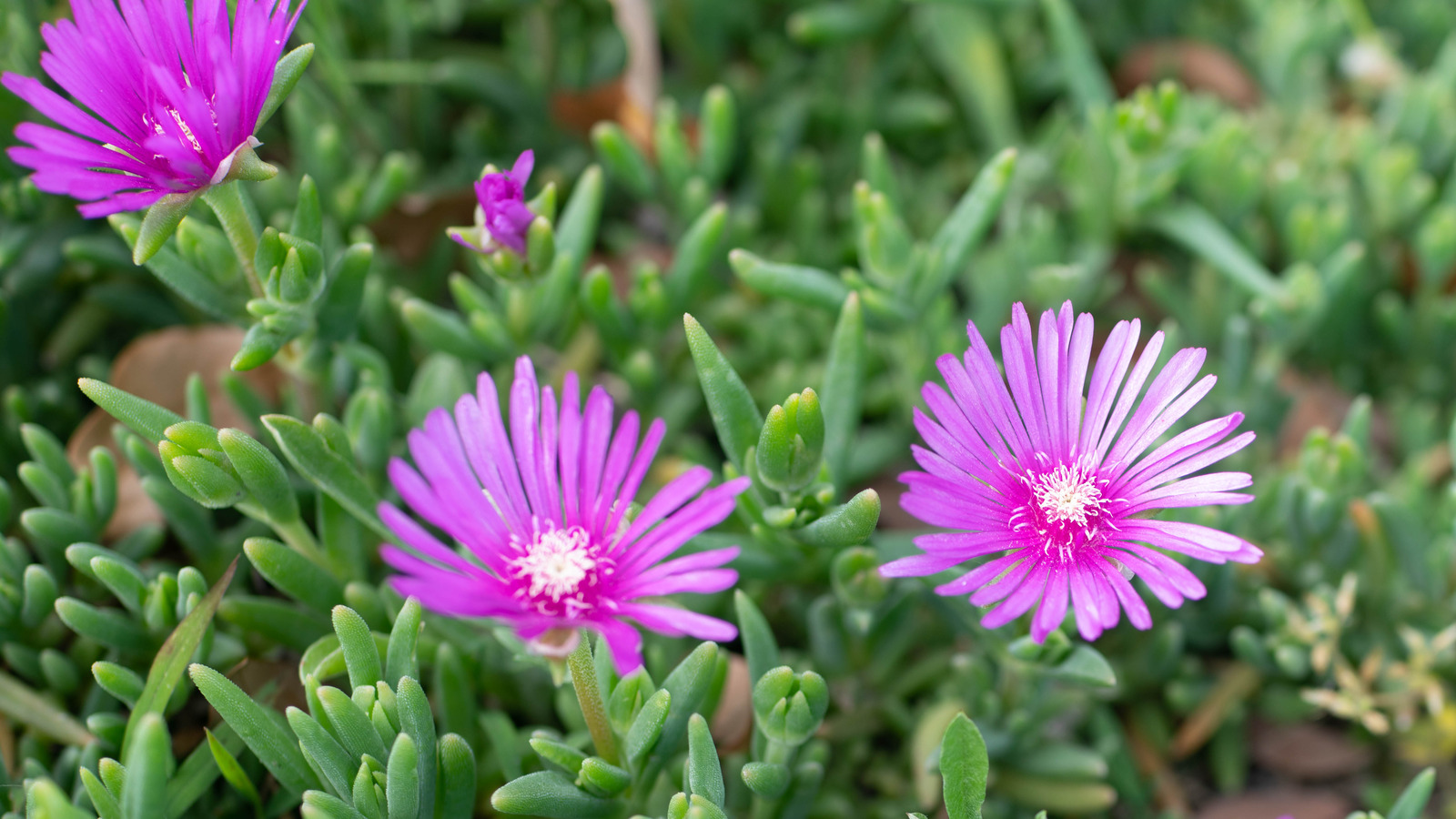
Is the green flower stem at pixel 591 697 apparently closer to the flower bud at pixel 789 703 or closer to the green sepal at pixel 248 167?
the flower bud at pixel 789 703

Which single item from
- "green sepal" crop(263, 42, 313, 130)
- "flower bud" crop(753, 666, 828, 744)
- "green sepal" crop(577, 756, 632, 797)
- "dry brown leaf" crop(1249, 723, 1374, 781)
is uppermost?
"green sepal" crop(263, 42, 313, 130)

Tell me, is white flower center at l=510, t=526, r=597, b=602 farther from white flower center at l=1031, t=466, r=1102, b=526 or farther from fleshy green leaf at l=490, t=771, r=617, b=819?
white flower center at l=1031, t=466, r=1102, b=526

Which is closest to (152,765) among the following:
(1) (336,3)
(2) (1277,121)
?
(1) (336,3)

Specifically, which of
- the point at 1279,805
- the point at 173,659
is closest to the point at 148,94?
the point at 173,659

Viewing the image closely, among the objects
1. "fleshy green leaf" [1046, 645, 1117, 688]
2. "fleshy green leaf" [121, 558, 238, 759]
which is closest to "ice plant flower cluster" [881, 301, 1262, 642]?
"fleshy green leaf" [1046, 645, 1117, 688]

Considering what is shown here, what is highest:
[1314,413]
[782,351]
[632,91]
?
[632,91]

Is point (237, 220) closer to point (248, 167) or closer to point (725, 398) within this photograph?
point (248, 167)

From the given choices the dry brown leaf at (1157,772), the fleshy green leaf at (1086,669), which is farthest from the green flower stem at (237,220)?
the dry brown leaf at (1157,772)
